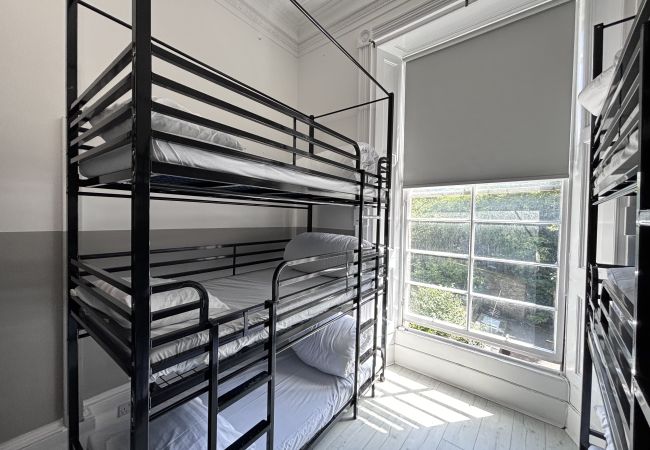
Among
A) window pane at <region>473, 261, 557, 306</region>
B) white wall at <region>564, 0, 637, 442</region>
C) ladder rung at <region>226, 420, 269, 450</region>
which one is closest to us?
ladder rung at <region>226, 420, 269, 450</region>

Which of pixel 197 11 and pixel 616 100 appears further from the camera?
pixel 197 11

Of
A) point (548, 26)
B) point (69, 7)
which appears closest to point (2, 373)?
point (69, 7)

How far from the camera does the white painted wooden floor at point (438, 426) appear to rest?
1.61m

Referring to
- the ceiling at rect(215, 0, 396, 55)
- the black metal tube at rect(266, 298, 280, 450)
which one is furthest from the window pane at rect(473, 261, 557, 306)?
the ceiling at rect(215, 0, 396, 55)

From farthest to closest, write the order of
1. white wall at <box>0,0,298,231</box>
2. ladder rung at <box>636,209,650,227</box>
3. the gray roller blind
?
the gray roller blind → white wall at <box>0,0,298,231</box> → ladder rung at <box>636,209,650,227</box>

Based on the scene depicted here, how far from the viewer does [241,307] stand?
4.46 feet

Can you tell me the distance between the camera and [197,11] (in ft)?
6.63

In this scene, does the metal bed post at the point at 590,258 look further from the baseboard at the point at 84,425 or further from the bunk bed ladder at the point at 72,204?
the baseboard at the point at 84,425

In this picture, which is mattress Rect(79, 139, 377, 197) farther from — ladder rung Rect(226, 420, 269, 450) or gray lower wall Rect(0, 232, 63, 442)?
ladder rung Rect(226, 420, 269, 450)

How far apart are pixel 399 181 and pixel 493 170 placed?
73 centimetres

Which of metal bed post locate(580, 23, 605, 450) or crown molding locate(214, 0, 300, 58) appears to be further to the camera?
crown molding locate(214, 0, 300, 58)

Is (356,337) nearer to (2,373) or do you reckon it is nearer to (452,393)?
(452,393)

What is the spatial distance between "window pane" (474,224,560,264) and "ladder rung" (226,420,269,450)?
1862mm

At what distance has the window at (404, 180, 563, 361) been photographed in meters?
1.86
